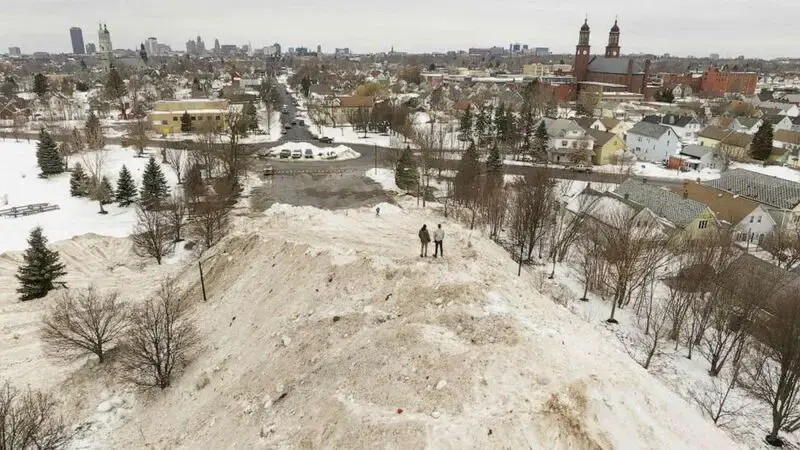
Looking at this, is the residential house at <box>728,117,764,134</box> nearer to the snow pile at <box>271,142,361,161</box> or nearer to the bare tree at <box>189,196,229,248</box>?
the snow pile at <box>271,142,361,161</box>

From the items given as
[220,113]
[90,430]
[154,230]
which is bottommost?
[90,430]

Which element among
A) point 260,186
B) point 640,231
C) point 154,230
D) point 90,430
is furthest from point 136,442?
point 260,186

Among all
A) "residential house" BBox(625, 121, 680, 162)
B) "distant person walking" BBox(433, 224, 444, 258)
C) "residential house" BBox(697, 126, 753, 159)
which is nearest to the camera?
"distant person walking" BBox(433, 224, 444, 258)

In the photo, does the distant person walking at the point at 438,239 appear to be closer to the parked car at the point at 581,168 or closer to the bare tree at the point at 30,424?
the bare tree at the point at 30,424

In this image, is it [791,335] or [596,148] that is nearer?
[791,335]

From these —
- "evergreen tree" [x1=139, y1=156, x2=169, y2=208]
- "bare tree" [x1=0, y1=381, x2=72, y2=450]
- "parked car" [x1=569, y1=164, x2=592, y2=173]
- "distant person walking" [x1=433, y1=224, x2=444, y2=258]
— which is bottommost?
"bare tree" [x1=0, y1=381, x2=72, y2=450]

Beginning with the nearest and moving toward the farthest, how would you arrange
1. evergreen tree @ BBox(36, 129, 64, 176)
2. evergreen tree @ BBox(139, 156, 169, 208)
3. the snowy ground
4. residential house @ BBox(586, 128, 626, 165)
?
evergreen tree @ BBox(139, 156, 169, 208) < evergreen tree @ BBox(36, 129, 64, 176) < the snowy ground < residential house @ BBox(586, 128, 626, 165)

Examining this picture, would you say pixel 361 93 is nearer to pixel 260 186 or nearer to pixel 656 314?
pixel 260 186

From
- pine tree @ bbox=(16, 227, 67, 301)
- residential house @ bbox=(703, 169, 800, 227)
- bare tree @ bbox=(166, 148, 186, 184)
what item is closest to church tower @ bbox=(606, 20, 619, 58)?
residential house @ bbox=(703, 169, 800, 227)

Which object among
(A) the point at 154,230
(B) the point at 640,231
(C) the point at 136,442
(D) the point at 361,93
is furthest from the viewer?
(D) the point at 361,93
